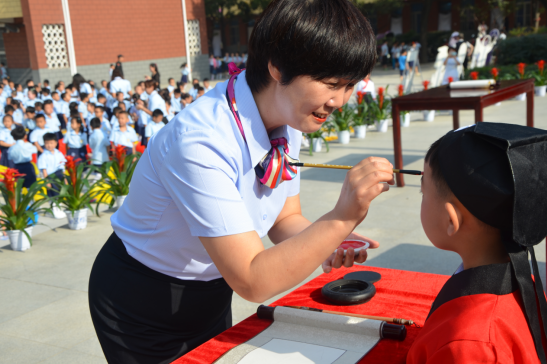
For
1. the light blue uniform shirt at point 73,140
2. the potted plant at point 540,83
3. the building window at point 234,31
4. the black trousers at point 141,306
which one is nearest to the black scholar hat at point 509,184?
the black trousers at point 141,306

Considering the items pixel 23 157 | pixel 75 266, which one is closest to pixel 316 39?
pixel 75 266

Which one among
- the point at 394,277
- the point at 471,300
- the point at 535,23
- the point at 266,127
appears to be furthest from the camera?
the point at 535,23

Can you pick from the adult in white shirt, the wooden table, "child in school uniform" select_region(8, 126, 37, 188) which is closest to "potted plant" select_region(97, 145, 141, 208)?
"child in school uniform" select_region(8, 126, 37, 188)

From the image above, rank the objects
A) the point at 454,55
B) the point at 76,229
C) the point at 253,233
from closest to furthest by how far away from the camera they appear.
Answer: the point at 253,233 < the point at 76,229 < the point at 454,55

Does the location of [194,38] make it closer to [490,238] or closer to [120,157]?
[120,157]

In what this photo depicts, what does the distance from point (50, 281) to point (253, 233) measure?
10.8 ft

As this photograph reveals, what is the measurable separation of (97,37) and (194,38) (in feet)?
17.8

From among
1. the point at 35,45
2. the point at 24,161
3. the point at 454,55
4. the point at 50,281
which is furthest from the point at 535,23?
the point at 50,281

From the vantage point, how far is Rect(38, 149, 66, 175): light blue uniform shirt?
676 cm

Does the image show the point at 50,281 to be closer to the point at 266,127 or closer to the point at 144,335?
the point at 144,335

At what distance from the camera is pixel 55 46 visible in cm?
2061

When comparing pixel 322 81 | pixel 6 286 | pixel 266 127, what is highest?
pixel 322 81

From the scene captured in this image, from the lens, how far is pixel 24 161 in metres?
6.87

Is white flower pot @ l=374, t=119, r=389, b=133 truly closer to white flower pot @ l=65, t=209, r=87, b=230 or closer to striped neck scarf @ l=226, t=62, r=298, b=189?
white flower pot @ l=65, t=209, r=87, b=230
